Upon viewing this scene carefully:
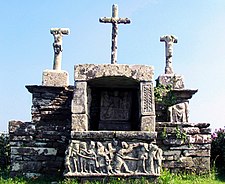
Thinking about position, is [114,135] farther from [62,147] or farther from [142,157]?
[62,147]

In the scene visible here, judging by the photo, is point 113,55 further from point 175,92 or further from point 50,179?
point 50,179

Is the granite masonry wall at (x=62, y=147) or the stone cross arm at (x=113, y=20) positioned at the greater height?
the stone cross arm at (x=113, y=20)

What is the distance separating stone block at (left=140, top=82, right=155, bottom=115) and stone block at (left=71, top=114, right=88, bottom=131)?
3.76 ft

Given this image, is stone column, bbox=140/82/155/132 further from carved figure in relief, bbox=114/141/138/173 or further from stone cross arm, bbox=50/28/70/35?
stone cross arm, bbox=50/28/70/35

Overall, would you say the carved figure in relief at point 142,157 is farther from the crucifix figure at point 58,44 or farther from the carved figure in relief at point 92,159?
the crucifix figure at point 58,44

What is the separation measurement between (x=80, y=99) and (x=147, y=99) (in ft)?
4.43

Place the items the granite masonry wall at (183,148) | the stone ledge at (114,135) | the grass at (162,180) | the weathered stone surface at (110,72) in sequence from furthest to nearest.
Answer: the granite masonry wall at (183,148) < the weathered stone surface at (110,72) < the stone ledge at (114,135) < the grass at (162,180)

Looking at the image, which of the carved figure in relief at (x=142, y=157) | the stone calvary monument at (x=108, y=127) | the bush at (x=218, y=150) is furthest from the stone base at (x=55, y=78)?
the bush at (x=218, y=150)

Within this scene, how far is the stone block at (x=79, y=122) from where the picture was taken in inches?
301

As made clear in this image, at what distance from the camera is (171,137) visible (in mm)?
8273

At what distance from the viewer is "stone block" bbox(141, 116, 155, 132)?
764 cm

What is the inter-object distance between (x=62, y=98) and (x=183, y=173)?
11.1ft

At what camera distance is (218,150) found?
31.2ft

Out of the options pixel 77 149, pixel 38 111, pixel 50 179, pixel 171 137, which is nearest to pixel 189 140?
pixel 171 137
